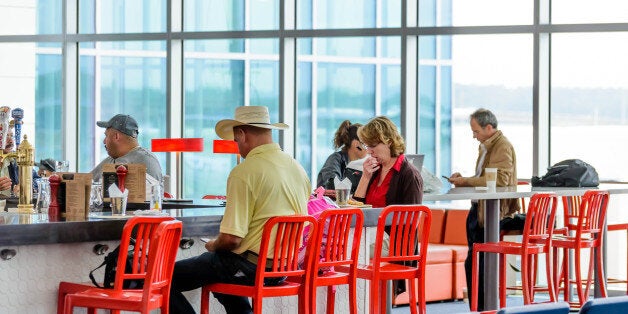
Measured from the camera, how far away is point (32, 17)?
466 inches

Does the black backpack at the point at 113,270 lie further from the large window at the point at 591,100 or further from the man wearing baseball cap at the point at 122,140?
the large window at the point at 591,100

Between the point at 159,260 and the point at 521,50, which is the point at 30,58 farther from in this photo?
the point at 159,260

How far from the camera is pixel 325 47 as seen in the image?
35.7ft

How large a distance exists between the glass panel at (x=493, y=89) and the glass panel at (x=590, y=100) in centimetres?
25

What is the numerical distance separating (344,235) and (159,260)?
1135 mm

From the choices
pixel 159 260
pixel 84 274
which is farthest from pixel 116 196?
pixel 159 260

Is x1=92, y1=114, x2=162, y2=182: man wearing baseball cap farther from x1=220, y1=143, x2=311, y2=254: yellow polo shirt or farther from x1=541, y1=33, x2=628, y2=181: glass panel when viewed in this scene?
x1=541, y1=33, x2=628, y2=181: glass panel

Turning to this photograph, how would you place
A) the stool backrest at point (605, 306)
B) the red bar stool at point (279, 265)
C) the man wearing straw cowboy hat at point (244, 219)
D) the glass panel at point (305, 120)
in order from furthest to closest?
1. the glass panel at point (305, 120)
2. the man wearing straw cowboy hat at point (244, 219)
3. the red bar stool at point (279, 265)
4. the stool backrest at point (605, 306)

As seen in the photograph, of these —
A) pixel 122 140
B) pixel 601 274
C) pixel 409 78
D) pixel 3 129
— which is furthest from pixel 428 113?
pixel 3 129

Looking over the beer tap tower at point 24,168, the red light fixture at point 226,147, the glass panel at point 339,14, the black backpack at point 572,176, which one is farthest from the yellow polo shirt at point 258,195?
the glass panel at point 339,14

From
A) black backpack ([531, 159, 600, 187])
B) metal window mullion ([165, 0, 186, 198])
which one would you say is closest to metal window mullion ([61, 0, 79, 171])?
metal window mullion ([165, 0, 186, 198])

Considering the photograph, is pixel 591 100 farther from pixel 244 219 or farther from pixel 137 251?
pixel 137 251

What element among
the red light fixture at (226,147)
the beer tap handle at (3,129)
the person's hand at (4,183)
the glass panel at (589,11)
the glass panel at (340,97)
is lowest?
the person's hand at (4,183)

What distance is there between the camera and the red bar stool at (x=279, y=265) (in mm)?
4805
